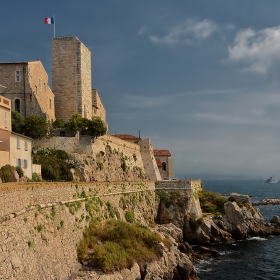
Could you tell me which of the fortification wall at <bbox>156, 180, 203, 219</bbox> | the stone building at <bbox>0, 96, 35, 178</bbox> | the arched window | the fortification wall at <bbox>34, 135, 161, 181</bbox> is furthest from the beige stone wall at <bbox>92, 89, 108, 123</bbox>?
the stone building at <bbox>0, 96, 35, 178</bbox>

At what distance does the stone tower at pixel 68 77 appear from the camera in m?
52.0

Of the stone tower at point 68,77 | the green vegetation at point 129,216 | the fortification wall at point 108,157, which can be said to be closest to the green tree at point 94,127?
the fortification wall at point 108,157

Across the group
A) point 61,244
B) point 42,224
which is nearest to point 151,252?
point 61,244

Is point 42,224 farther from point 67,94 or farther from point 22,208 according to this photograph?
point 67,94

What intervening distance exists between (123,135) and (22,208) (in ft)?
180

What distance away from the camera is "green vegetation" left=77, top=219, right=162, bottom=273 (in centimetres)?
2225

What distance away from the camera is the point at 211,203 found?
5319 cm

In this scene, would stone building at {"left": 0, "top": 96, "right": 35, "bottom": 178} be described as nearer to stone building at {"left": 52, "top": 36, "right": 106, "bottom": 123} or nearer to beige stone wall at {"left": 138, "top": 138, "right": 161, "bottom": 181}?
stone building at {"left": 52, "top": 36, "right": 106, "bottom": 123}

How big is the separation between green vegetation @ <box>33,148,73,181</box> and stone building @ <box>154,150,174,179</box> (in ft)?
107

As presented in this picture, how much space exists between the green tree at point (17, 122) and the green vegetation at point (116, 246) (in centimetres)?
2008

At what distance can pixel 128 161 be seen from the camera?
189 ft

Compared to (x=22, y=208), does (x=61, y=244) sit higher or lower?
lower

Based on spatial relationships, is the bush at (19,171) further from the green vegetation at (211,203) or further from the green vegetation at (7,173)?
the green vegetation at (211,203)

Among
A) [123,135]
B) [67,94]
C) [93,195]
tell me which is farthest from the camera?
[123,135]
